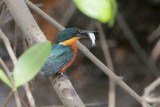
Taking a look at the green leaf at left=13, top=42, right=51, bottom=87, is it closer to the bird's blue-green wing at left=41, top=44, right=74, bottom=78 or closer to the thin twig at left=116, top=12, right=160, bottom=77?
the bird's blue-green wing at left=41, top=44, right=74, bottom=78

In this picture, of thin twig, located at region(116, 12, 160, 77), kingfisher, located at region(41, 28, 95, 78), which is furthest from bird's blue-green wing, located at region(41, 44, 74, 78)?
thin twig, located at region(116, 12, 160, 77)

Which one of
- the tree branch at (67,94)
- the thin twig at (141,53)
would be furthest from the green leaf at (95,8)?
the thin twig at (141,53)

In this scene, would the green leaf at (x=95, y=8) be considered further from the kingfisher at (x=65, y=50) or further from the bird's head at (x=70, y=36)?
the bird's head at (x=70, y=36)

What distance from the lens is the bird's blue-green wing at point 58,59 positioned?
3296 millimetres

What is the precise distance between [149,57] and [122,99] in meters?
1.08

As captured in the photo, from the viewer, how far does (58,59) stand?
366 cm

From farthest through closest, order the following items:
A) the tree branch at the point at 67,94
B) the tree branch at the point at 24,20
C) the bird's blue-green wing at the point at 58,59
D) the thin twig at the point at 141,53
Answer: the thin twig at the point at 141,53, the bird's blue-green wing at the point at 58,59, the tree branch at the point at 24,20, the tree branch at the point at 67,94

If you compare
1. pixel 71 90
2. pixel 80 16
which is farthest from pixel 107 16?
pixel 80 16

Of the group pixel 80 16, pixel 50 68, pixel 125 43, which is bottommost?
pixel 125 43

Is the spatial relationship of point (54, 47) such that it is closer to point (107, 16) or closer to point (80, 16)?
point (107, 16)

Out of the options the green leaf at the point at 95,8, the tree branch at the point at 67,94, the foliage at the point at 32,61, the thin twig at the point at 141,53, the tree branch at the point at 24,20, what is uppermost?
the green leaf at the point at 95,8

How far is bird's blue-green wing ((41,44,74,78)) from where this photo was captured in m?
3.30

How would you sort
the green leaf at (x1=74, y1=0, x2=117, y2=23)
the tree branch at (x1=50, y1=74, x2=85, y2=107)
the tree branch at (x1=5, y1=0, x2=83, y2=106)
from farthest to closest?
the tree branch at (x1=5, y1=0, x2=83, y2=106) < the tree branch at (x1=50, y1=74, x2=85, y2=107) < the green leaf at (x1=74, y1=0, x2=117, y2=23)

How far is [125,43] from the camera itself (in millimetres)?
7672
